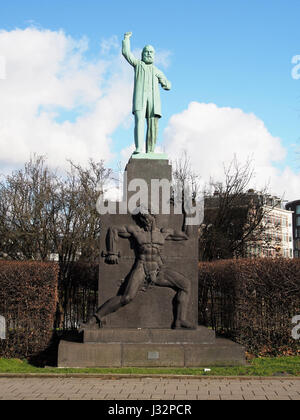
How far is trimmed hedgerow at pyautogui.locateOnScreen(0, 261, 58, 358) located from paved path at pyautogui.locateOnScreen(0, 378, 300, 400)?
2504 millimetres

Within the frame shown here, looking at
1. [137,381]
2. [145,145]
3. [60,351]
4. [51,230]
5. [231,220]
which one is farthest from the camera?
[231,220]

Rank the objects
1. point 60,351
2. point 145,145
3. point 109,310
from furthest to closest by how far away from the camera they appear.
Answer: point 145,145, point 109,310, point 60,351

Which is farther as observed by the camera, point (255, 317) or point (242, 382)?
point (255, 317)

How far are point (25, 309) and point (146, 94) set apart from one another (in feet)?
20.2

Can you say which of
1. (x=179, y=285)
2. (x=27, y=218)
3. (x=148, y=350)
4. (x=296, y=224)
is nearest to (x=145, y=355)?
(x=148, y=350)

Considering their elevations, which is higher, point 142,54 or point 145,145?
point 142,54

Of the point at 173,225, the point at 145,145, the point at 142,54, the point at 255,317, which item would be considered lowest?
the point at 255,317

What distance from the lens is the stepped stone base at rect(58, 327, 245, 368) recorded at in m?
9.33

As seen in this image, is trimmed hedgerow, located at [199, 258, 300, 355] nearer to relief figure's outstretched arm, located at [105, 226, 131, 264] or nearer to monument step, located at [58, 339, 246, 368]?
monument step, located at [58, 339, 246, 368]

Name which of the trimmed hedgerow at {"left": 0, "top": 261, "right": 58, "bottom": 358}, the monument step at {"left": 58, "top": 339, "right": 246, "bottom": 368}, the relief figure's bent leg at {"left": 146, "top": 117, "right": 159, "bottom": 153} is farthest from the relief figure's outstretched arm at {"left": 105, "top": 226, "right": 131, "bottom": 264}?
the relief figure's bent leg at {"left": 146, "top": 117, "right": 159, "bottom": 153}

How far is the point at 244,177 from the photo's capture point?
28391 mm

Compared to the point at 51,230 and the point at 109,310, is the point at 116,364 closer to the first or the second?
the point at 109,310

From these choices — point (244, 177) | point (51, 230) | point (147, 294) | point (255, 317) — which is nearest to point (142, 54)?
point (147, 294)

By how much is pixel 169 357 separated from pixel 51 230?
14.0 m
